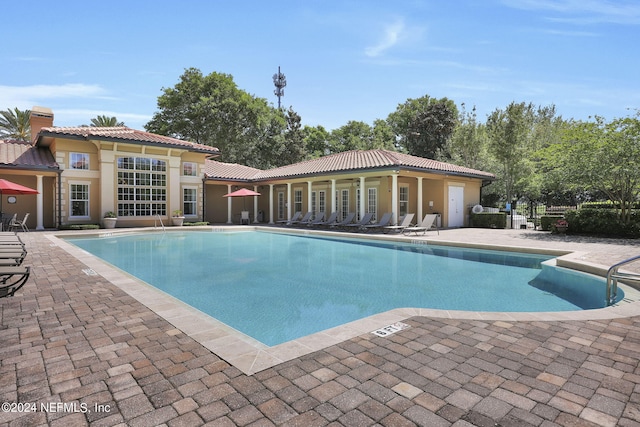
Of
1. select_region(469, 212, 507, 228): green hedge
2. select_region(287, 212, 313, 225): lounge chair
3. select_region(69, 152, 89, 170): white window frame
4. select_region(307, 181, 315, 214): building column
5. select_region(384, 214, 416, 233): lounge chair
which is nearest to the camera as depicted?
select_region(384, 214, 416, 233): lounge chair

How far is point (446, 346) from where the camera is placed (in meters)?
3.34

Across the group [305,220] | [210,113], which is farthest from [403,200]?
[210,113]

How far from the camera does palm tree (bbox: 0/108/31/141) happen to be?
98.2 feet

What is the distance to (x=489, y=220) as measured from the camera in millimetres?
19469

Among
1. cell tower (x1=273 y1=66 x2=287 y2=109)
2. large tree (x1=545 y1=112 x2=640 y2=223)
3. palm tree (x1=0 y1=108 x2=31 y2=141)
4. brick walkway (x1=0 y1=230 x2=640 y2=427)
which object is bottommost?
brick walkway (x1=0 y1=230 x2=640 y2=427)

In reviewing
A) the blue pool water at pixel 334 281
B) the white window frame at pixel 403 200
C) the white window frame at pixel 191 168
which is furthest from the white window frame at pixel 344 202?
the white window frame at pixel 191 168

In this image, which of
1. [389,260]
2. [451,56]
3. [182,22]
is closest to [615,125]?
[451,56]

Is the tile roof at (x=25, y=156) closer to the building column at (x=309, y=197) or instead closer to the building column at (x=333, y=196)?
the building column at (x=309, y=197)

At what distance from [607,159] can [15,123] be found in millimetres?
40761

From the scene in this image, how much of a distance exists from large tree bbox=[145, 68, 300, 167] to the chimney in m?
12.8

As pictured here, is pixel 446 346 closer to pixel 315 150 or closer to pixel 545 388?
pixel 545 388

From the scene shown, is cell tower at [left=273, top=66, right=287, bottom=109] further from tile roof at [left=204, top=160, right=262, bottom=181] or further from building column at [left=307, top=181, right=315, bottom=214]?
building column at [left=307, top=181, right=315, bottom=214]

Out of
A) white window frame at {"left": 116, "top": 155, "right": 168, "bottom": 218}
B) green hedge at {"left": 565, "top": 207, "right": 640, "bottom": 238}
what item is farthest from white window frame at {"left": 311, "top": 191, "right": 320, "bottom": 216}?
green hedge at {"left": 565, "top": 207, "right": 640, "bottom": 238}

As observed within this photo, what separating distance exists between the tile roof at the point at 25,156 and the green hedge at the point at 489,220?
872 inches
